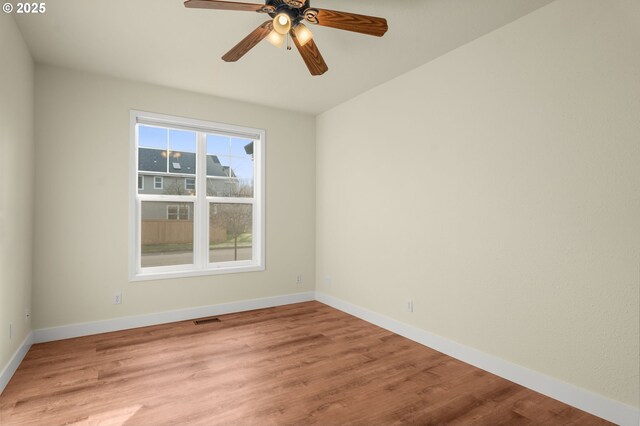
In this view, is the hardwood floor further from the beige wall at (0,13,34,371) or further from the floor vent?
the beige wall at (0,13,34,371)

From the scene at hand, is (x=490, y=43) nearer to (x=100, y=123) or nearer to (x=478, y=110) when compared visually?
(x=478, y=110)

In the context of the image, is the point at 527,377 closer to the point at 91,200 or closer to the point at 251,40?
the point at 251,40

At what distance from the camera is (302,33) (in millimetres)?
2270

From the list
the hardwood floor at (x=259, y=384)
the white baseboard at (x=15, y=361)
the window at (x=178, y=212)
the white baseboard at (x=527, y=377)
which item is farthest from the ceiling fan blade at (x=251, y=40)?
the white baseboard at (x=527, y=377)

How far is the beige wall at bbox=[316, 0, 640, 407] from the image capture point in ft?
6.88

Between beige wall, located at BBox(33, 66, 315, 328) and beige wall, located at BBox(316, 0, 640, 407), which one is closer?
beige wall, located at BBox(316, 0, 640, 407)

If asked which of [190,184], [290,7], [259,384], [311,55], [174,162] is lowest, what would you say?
[259,384]

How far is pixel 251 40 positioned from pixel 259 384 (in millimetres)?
2493

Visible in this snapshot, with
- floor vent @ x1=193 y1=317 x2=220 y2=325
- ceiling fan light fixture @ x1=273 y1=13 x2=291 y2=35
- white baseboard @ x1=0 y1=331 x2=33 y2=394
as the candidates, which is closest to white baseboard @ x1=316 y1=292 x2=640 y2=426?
floor vent @ x1=193 y1=317 x2=220 y2=325

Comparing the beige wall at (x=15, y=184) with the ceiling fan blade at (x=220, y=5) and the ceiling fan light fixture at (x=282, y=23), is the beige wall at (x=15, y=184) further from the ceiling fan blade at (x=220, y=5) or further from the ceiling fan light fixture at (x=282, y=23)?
the ceiling fan light fixture at (x=282, y=23)

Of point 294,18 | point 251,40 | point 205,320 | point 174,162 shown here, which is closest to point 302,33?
point 294,18

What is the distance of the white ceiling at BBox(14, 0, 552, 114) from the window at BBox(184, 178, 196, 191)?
1092mm

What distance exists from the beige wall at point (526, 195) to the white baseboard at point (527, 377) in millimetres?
51

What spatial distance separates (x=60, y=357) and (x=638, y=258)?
4.39 m
